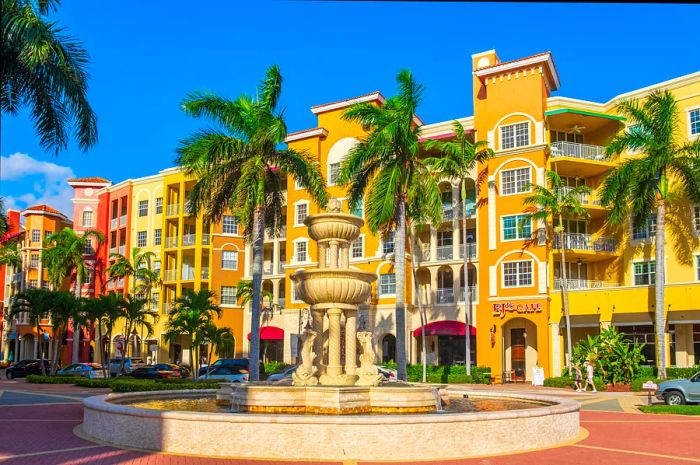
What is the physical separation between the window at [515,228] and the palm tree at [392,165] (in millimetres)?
13077

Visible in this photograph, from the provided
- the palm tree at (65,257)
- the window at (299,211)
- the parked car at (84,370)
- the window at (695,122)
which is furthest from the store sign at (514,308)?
the palm tree at (65,257)

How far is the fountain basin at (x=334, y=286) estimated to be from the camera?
17281 mm

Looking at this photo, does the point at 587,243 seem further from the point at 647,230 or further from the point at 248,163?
the point at 248,163

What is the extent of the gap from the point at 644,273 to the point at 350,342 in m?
29.8

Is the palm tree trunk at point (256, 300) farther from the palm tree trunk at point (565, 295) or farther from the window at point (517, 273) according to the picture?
the window at point (517, 273)

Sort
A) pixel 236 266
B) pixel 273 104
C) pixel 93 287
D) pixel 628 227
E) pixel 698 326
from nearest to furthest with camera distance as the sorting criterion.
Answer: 1. pixel 273 104
2. pixel 698 326
3. pixel 628 227
4. pixel 236 266
5. pixel 93 287

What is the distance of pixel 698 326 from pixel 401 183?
67.0 ft

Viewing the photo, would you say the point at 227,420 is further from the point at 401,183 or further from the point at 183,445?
the point at 401,183

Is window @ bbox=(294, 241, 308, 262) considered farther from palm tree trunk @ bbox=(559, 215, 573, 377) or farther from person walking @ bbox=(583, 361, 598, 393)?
person walking @ bbox=(583, 361, 598, 393)

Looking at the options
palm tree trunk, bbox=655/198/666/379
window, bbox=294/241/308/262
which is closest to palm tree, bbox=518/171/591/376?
palm tree trunk, bbox=655/198/666/379

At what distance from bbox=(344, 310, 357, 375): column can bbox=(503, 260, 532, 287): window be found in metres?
27.0

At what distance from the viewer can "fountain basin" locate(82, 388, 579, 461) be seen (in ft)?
39.4

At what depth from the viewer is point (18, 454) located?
12578 millimetres

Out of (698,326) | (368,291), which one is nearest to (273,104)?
(368,291)
